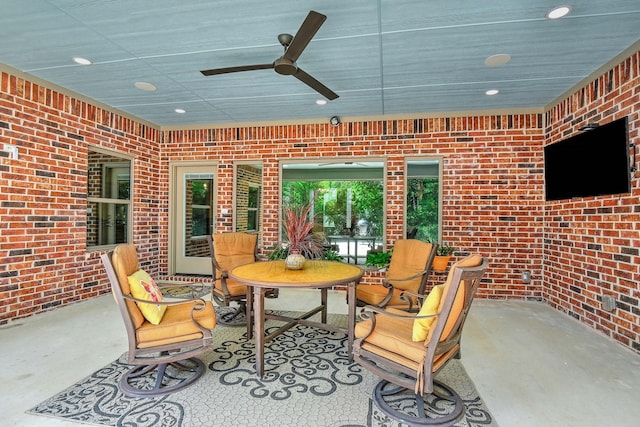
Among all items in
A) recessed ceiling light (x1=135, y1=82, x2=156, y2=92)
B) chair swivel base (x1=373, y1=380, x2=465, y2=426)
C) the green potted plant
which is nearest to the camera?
chair swivel base (x1=373, y1=380, x2=465, y2=426)

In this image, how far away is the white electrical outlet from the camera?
3.41 m

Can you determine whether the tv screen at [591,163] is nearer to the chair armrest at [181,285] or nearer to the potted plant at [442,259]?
the potted plant at [442,259]

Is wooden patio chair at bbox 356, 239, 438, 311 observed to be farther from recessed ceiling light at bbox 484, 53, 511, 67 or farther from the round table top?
recessed ceiling light at bbox 484, 53, 511, 67

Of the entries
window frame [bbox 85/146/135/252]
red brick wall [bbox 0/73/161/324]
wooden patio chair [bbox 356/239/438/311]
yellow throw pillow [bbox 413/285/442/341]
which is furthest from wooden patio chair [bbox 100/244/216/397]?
window frame [bbox 85/146/135/252]

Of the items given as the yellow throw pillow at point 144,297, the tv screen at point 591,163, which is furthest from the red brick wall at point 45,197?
the tv screen at point 591,163

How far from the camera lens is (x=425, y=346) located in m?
1.90

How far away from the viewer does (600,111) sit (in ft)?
11.2

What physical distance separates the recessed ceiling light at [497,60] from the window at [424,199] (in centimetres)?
177

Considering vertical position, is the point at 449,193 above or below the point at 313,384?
above

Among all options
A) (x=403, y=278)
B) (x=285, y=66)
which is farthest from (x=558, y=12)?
(x=403, y=278)

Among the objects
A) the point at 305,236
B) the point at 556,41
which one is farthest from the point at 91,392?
the point at 556,41

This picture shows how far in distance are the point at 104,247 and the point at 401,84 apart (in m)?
4.58

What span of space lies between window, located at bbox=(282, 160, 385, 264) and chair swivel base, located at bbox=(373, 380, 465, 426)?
10.0 feet

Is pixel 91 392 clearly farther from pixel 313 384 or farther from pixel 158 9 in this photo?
pixel 158 9
